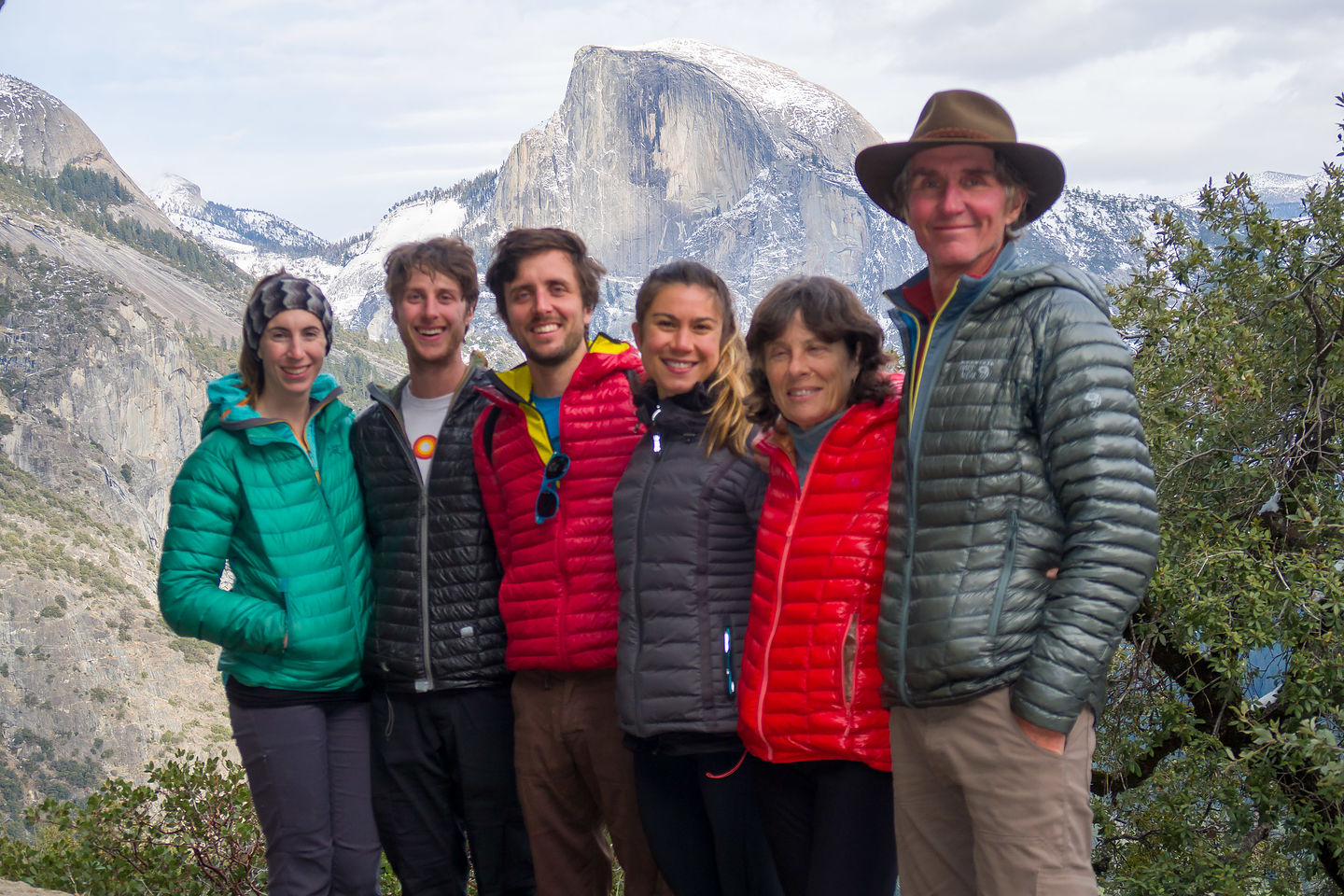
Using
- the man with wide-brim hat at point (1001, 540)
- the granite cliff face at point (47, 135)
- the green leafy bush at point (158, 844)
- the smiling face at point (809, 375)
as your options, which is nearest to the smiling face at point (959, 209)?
the man with wide-brim hat at point (1001, 540)

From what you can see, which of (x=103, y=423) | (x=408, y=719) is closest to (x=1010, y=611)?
(x=408, y=719)

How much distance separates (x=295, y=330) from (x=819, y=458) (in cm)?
181

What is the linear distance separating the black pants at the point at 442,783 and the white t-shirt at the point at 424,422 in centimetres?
76

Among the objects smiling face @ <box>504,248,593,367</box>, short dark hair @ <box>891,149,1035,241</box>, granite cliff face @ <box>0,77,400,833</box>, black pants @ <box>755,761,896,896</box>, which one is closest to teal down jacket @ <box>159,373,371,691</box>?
smiling face @ <box>504,248,593,367</box>

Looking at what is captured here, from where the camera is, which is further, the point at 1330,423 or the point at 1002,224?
the point at 1330,423

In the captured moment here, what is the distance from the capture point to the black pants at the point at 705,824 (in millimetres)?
2834

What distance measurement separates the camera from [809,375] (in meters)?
2.67

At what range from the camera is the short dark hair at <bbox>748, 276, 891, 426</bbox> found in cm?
266

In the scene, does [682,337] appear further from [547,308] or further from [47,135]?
[47,135]

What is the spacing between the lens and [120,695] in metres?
68.4

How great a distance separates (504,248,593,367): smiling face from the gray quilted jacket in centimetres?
135

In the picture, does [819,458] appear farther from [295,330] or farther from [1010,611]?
[295,330]

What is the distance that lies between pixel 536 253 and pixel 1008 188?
155 cm

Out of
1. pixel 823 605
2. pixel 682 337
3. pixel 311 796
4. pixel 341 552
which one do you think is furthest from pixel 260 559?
pixel 823 605
